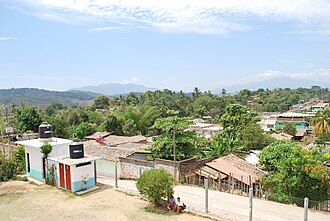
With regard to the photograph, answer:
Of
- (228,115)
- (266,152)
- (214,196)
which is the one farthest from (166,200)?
(228,115)

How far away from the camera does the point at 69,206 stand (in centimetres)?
1430

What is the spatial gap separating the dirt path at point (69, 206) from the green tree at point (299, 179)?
4608mm

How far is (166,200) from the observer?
14.3 meters

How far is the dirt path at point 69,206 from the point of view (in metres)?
12.9

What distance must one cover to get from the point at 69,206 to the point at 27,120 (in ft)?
88.5

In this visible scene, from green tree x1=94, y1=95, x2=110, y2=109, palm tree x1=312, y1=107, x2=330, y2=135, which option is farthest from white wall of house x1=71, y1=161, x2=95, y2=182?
green tree x1=94, y1=95, x2=110, y2=109

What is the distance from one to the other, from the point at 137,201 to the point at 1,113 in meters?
15.4

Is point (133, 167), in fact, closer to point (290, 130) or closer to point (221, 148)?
point (221, 148)

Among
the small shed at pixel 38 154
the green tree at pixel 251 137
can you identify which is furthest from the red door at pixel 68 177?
the green tree at pixel 251 137

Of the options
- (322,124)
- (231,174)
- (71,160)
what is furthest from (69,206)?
(322,124)

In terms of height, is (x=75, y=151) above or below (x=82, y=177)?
above

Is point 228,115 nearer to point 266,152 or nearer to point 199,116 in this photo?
point 266,152

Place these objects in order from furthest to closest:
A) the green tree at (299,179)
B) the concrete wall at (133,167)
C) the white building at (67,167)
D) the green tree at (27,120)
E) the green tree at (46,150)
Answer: the green tree at (27,120)
the concrete wall at (133,167)
the green tree at (46,150)
the white building at (67,167)
the green tree at (299,179)

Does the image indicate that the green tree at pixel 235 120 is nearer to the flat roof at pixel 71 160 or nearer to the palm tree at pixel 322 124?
the flat roof at pixel 71 160
